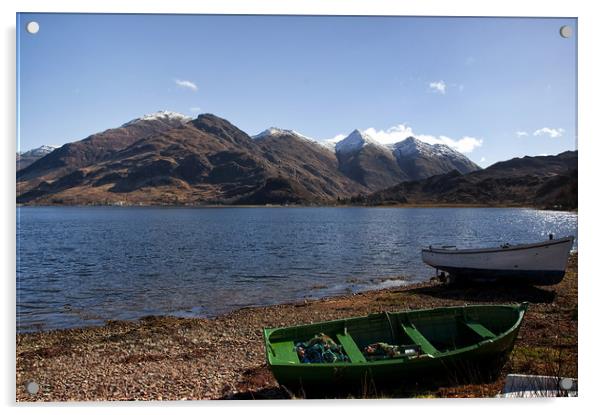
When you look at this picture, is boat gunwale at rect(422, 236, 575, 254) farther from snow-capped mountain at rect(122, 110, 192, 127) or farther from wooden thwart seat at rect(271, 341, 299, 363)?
snow-capped mountain at rect(122, 110, 192, 127)

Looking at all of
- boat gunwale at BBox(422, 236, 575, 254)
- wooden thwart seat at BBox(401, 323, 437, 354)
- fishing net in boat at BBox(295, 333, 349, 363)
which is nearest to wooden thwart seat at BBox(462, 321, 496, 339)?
wooden thwart seat at BBox(401, 323, 437, 354)

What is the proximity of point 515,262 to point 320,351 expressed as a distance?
10012mm

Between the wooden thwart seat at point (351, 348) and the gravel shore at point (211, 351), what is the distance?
0.63 meters

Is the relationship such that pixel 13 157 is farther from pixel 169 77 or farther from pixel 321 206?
pixel 321 206

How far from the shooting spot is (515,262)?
14.5 metres

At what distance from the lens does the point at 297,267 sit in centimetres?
2580

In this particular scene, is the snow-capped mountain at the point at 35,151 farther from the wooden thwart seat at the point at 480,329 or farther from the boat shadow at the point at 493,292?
the boat shadow at the point at 493,292

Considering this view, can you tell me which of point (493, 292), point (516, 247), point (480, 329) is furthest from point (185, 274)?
point (480, 329)

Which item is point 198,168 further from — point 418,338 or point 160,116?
point 418,338

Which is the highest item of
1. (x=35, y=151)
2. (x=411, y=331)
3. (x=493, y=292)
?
(x=35, y=151)

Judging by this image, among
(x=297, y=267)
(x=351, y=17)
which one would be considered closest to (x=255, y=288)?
(x=297, y=267)

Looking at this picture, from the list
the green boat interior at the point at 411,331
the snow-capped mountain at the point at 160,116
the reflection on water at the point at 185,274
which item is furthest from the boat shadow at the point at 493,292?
the snow-capped mountain at the point at 160,116

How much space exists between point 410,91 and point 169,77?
14.6ft

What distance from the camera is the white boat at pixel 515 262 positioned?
44.9ft
